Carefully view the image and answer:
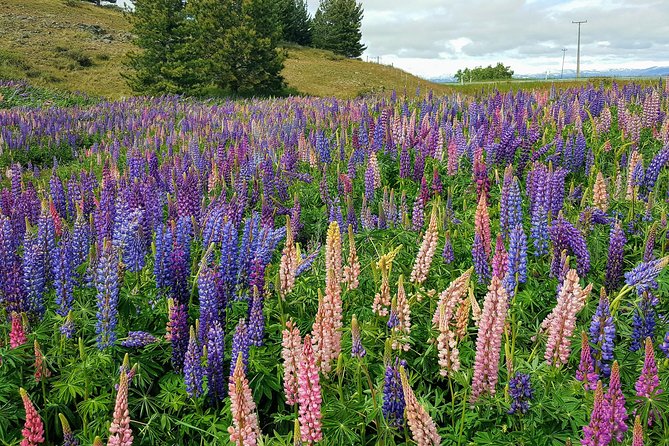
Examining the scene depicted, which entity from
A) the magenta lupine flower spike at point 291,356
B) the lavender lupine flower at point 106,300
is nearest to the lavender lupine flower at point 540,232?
the magenta lupine flower spike at point 291,356

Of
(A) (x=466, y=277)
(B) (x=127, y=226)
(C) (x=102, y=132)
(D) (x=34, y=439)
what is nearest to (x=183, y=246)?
(B) (x=127, y=226)

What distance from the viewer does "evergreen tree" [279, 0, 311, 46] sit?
224 ft

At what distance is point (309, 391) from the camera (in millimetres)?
2010

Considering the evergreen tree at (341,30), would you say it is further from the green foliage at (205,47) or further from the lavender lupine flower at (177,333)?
the lavender lupine flower at (177,333)

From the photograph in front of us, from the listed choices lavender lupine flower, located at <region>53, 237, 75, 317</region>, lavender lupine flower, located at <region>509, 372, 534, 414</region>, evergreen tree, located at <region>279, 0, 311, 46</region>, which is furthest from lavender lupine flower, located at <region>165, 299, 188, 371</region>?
evergreen tree, located at <region>279, 0, 311, 46</region>

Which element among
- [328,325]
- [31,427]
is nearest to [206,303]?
[328,325]

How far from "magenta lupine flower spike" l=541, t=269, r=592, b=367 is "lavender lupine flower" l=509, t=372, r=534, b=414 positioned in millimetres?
308

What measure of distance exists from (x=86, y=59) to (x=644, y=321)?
44.7 meters

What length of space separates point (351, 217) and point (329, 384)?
75.2 inches

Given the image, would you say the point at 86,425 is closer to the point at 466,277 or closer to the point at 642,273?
the point at 466,277

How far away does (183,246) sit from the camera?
3.66 m

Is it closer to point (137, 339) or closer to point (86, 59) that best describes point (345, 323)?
point (137, 339)

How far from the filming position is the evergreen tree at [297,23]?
6839 centimetres

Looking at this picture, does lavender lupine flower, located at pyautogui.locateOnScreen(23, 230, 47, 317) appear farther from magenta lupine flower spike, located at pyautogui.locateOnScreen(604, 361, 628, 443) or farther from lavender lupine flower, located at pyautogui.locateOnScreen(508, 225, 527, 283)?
Answer: magenta lupine flower spike, located at pyautogui.locateOnScreen(604, 361, 628, 443)
